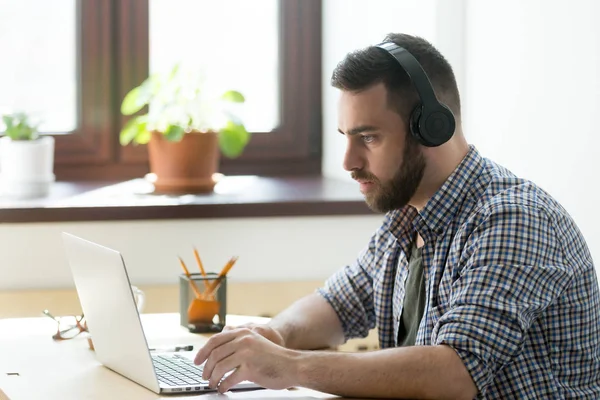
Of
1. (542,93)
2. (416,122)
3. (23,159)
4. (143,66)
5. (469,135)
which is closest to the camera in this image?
(416,122)

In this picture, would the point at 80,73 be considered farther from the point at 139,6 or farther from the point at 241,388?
the point at 241,388

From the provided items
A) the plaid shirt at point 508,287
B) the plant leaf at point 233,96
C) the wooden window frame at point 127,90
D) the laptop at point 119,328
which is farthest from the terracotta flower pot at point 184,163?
the plaid shirt at point 508,287

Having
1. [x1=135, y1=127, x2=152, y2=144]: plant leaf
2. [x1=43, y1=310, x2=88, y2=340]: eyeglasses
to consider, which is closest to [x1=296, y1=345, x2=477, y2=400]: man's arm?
[x1=43, y1=310, x2=88, y2=340]: eyeglasses

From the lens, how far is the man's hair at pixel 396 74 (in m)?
1.68

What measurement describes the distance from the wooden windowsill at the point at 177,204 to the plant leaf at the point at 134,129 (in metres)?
0.15

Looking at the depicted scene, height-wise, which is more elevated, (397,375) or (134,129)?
(134,129)

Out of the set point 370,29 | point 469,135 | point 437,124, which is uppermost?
point 370,29

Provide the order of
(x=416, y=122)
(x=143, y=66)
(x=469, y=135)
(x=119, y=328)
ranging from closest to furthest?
(x=119, y=328) < (x=416, y=122) < (x=469, y=135) < (x=143, y=66)

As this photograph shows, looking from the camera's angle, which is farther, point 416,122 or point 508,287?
point 416,122

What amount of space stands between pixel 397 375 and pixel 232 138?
1565 mm

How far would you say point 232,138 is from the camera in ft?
9.59

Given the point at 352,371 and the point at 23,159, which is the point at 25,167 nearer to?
the point at 23,159

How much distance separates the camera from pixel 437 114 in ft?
5.37

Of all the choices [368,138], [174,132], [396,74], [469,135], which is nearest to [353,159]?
[368,138]
